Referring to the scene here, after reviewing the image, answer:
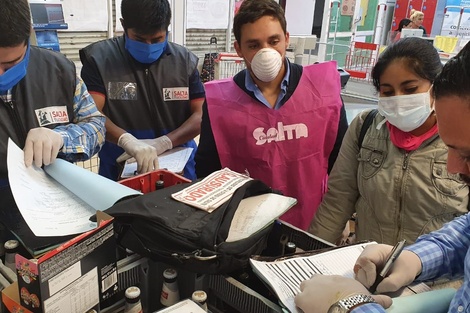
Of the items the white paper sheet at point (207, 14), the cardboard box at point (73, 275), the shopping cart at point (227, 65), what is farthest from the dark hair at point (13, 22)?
the white paper sheet at point (207, 14)

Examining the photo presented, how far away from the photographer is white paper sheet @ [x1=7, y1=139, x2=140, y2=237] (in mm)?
1088

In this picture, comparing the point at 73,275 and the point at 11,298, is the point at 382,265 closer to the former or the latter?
the point at 73,275

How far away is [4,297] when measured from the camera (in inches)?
35.6

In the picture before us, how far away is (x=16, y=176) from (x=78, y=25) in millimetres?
3836

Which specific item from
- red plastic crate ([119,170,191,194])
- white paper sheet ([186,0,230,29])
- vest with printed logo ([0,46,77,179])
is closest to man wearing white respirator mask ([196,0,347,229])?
red plastic crate ([119,170,191,194])

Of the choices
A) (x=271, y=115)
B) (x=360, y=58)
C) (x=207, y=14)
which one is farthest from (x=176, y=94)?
A: (x=207, y=14)

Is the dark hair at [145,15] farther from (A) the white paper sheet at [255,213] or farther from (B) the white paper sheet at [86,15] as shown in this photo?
(B) the white paper sheet at [86,15]

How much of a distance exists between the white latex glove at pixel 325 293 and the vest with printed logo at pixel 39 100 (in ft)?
3.76

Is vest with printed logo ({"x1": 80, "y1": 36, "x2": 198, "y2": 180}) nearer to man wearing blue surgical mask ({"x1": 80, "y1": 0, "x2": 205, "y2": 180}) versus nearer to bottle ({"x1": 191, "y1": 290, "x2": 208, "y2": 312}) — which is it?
man wearing blue surgical mask ({"x1": 80, "y1": 0, "x2": 205, "y2": 180})

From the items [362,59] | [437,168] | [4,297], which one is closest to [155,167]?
[4,297]

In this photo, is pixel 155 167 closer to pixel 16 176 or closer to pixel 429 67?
pixel 16 176

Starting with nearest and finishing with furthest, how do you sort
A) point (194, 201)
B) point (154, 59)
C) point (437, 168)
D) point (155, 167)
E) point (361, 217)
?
1. point (194, 201)
2. point (437, 168)
3. point (361, 217)
4. point (155, 167)
5. point (154, 59)

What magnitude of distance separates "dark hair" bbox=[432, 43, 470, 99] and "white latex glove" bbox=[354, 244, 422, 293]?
17.3 inches

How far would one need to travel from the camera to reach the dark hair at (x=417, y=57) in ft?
4.86
